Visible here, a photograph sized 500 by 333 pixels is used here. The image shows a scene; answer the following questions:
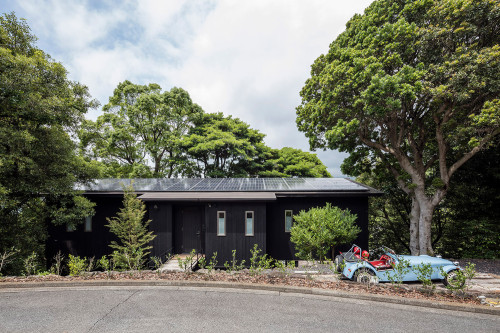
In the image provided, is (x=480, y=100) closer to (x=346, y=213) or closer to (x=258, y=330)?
(x=346, y=213)

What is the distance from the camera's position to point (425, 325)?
4.34m

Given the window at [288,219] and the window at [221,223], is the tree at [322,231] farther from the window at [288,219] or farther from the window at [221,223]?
the window at [221,223]

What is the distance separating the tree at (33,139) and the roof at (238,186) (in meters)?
1.58

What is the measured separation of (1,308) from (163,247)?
194 inches

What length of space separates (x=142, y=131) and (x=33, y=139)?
491 inches

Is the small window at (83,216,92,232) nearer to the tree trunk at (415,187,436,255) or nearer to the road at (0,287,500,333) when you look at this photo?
the road at (0,287,500,333)

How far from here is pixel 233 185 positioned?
11242 mm

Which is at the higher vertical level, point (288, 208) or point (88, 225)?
point (288, 208)

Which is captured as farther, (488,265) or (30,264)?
Answer: (488,265)

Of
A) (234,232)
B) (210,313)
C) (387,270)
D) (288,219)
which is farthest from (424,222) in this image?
(210,313)

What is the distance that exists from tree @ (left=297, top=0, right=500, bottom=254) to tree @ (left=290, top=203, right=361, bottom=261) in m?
3.36

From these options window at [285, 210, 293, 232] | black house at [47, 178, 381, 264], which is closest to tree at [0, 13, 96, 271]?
black house at [47, 178, 381, 264]

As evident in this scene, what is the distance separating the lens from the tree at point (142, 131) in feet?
61.9

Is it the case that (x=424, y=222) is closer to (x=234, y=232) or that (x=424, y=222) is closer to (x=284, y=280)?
(x=284, y=280)
